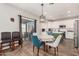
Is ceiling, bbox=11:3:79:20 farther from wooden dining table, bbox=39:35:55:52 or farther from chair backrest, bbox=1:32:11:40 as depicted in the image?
chair backrest, bbox=1:32:11:40

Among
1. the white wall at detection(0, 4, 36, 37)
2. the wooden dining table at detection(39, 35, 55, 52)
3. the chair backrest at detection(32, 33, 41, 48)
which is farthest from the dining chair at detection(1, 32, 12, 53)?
the wooden dining table at detection(39, 35, 55, 52)

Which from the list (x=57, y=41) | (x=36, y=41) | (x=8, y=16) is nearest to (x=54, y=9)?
(x=57, y=41)

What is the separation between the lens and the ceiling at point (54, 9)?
2660 millimetres

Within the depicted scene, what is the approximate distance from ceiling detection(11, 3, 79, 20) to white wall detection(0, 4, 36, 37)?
17cm

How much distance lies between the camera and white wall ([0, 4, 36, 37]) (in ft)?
8.53

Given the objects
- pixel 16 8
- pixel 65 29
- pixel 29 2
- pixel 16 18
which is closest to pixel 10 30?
pixel 16 18

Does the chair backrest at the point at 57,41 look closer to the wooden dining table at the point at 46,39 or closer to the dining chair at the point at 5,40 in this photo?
the wooden dining table at the point at 46,39

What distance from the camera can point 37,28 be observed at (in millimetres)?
2996

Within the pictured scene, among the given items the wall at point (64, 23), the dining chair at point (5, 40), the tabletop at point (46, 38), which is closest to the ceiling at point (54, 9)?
the wall at point (64, 23)

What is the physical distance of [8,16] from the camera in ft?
8.73

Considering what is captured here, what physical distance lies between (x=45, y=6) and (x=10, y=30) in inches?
47.5

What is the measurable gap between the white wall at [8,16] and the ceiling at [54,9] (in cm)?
17

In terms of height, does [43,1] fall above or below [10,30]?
above

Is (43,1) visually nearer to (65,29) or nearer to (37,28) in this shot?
(37,28)
